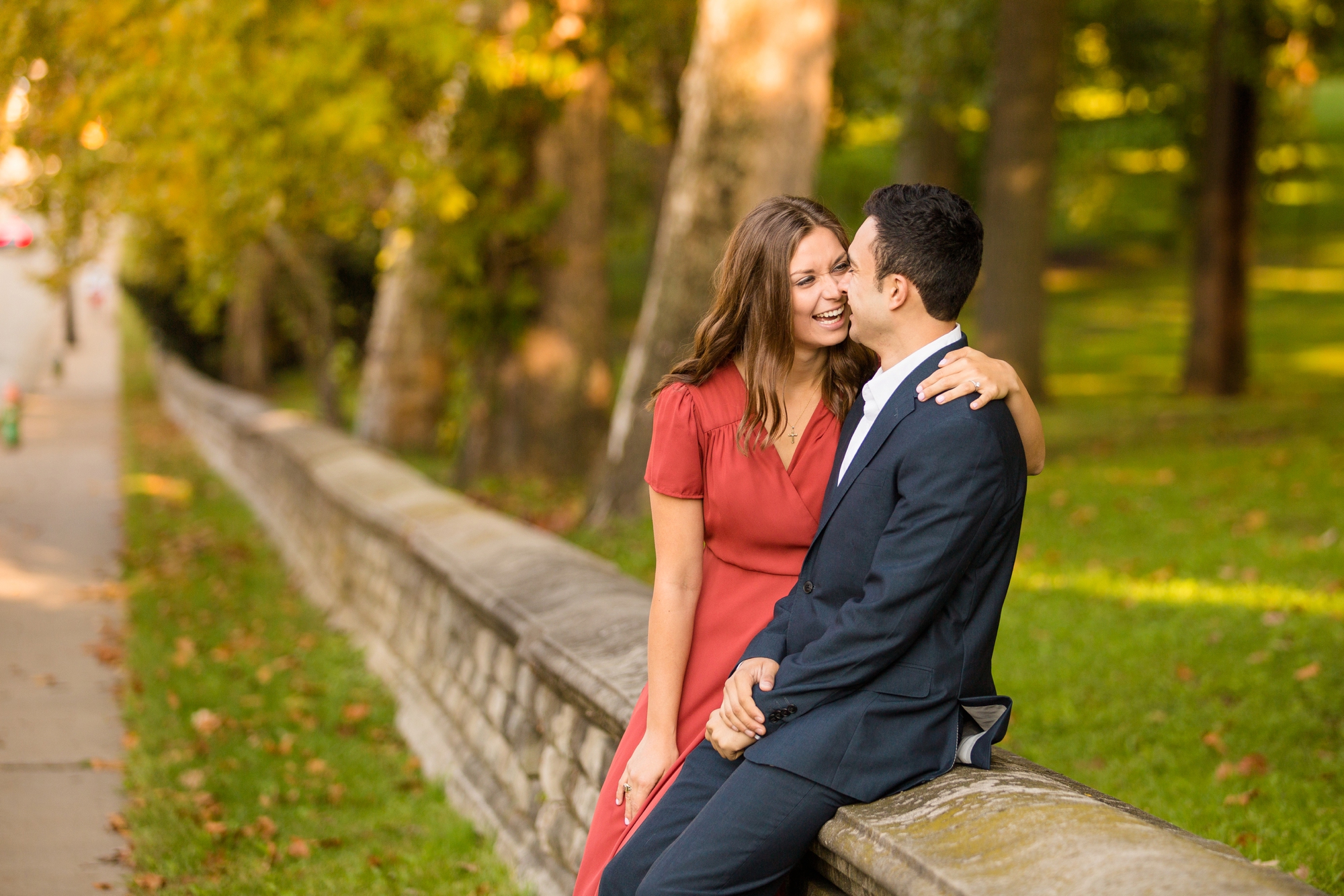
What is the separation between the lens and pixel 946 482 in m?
2.34

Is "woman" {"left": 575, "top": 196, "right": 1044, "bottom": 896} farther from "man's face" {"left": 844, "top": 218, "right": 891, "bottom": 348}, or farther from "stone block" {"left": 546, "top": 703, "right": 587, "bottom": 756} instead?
"stone block" {"left": 546, "top": 703, "right": 587, "bottom": 756}

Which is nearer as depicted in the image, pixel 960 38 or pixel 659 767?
pixel 659 767

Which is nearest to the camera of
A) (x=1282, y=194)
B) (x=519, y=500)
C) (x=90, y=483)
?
(x=519, y=500)

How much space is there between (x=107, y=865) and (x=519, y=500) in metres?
6.94

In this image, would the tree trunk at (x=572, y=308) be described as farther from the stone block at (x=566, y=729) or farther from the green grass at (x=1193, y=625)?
the stone block at (x=566, y=729)

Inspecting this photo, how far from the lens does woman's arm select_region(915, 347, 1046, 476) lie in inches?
94.0

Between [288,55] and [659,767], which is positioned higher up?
[288,55]

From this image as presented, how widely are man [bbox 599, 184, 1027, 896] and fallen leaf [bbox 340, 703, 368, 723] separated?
439cm

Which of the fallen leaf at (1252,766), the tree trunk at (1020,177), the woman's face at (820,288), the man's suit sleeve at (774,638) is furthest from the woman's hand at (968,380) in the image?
the tree trunk at (1020,177)

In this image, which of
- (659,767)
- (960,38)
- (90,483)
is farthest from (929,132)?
(659,767)

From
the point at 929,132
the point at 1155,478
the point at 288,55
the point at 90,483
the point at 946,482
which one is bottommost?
the point at 90,483

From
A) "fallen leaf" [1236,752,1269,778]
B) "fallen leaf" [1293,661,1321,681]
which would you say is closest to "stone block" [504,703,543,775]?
"fallen leaf" [1236,752,1269,778]

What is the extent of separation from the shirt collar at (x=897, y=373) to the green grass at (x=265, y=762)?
2.61m

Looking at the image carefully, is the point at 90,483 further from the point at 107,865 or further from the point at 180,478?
the point at 107,865
